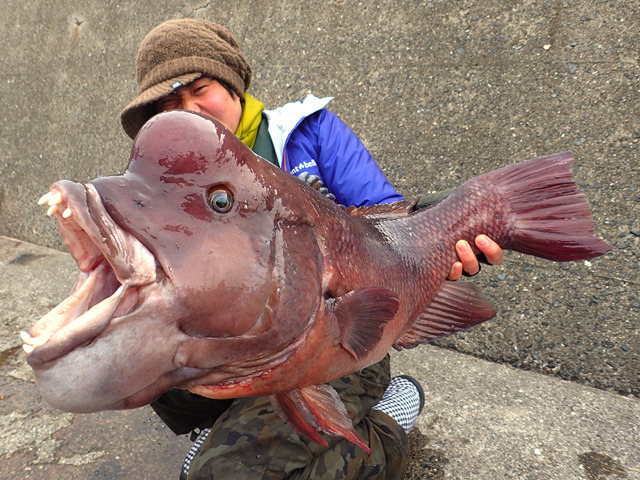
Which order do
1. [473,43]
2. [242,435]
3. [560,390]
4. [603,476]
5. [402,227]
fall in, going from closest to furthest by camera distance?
[402,227], [242,435], [603,476], [560,390], [473,43]

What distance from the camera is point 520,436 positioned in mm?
2018

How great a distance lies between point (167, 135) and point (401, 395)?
161cm

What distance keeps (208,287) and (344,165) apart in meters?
1.50

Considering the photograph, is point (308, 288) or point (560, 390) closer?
point (308, 288)

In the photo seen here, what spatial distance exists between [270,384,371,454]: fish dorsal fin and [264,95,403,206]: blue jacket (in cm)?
119

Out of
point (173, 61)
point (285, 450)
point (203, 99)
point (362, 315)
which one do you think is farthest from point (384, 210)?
point (173, 61)

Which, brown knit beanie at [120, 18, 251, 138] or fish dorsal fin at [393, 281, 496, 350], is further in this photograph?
brown knit beanie at [120, 18, 251, 138]

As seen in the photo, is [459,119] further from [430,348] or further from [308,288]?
[308,288]

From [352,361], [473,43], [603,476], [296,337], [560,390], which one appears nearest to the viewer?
[296,337]

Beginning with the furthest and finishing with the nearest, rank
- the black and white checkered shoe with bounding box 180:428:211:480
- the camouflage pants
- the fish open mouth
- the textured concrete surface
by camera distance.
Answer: the textured concrete surface < the black and white checkered shoe with bounding box 180:428:211:480 < the camouflage pants < the fish open mouth

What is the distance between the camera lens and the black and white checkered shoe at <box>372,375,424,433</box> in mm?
1879

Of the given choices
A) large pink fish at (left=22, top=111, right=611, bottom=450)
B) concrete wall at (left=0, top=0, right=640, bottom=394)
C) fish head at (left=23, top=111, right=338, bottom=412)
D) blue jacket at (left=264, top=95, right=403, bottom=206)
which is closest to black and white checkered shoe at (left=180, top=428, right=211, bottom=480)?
large pink fish at (left=22, top=111, right=611, bottom=450)

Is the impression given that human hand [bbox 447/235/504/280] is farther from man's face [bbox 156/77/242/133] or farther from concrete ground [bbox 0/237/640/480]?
man's face [bbox 156/77/242/133]

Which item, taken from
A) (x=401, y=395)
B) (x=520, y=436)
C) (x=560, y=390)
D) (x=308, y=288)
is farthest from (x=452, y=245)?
(x=560, y=390)
